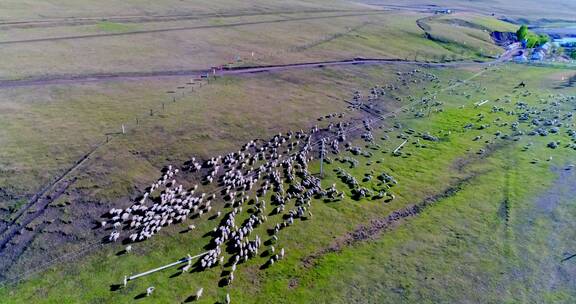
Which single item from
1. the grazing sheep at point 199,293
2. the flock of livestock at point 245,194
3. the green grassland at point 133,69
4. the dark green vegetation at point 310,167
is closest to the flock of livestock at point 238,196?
the flock of livestock at point 245,194

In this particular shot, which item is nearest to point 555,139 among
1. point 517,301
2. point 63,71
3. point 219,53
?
point 517,301

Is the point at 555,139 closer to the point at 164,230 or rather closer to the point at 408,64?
the point at 408,64

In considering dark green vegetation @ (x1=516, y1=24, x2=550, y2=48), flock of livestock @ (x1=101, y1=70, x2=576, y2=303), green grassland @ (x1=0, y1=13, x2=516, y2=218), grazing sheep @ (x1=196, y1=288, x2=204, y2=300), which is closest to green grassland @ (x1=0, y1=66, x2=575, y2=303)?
grazing sheep @ (x1=196, y1=288, x2=204, y2=300)

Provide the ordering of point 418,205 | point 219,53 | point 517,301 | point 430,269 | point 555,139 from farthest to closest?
1. point 219,53
2. point 555,139
3. point 418,205
4. point 430,269
5. point 517,301

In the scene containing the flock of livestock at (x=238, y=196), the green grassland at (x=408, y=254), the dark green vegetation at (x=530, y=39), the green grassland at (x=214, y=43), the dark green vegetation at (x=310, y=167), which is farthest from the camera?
the dark green vegetation at (x=530, y=39)

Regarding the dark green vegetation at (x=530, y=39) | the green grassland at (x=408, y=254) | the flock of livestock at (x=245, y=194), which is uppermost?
the dark green vegetation at (x=530, y=39)

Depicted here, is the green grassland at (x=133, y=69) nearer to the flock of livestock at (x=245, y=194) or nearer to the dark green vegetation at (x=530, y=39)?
the flock of livestock at (x=245, y=194)

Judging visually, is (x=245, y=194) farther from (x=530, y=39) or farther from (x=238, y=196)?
(x=530, y=39)

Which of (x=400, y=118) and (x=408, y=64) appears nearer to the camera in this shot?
(x=400, y=118)
